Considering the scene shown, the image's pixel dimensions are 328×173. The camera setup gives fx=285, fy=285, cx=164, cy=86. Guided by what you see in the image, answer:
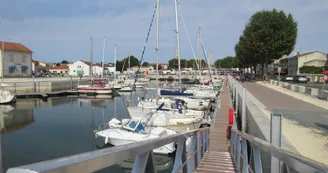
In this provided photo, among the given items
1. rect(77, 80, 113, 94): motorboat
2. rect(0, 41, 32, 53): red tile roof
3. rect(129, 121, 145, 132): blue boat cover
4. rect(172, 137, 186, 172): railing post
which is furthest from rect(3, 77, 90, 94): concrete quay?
rect(172, 137, 186, 172): railing post

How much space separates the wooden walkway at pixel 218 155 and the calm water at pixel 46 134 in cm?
218

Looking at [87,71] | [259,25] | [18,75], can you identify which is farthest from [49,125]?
[87,71]

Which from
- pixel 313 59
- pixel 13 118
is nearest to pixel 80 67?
pixel 313 59

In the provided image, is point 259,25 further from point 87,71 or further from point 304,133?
point 87,71

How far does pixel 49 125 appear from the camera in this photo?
2386 centimetres

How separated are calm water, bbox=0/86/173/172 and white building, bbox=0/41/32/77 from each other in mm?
34775

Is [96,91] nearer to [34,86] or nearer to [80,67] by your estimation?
[34,86]

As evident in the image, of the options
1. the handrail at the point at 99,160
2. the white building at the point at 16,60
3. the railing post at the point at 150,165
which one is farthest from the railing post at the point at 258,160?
the white building at the point at 16,60

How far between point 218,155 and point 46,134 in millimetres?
15225

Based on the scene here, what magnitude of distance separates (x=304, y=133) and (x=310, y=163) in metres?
10.7

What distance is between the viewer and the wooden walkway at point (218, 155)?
6.73 m

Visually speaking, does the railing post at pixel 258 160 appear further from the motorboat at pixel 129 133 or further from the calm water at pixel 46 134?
the motorboat at pixel 129 133

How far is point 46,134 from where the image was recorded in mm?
20359

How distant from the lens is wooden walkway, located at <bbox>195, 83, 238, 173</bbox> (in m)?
6.73
